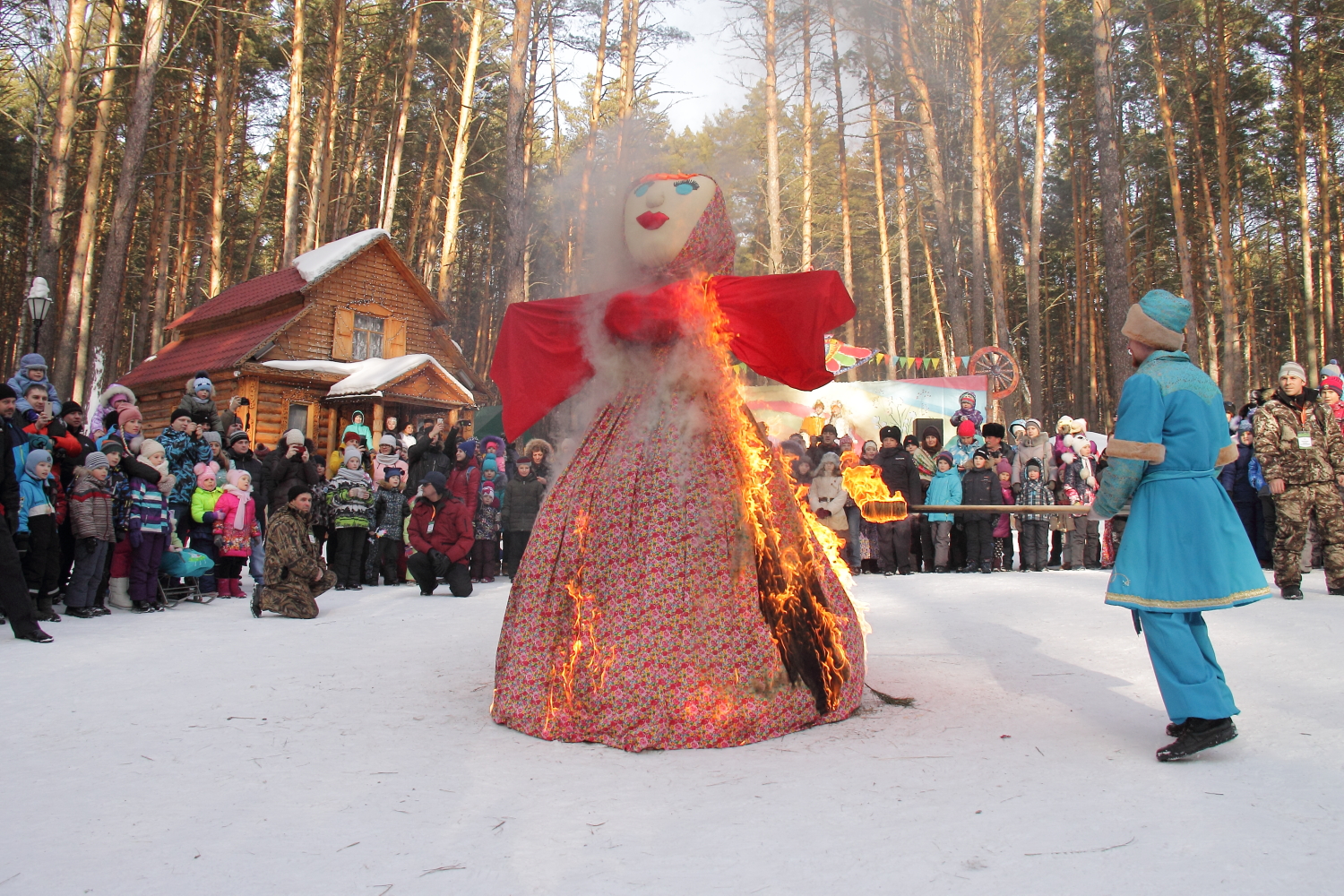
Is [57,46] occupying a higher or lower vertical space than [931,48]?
lower

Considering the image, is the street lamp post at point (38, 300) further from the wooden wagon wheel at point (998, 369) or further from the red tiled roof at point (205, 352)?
the wooden wagon wheel at point (998, 369)

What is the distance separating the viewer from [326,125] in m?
19.2

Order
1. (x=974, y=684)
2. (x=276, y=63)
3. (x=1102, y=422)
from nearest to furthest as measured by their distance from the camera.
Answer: (x=974, y=684) → (x=276, y=63) → (x=1102, y=422)

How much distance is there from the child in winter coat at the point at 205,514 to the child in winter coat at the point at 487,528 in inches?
102

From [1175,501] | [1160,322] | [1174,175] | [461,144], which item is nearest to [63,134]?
[461,144]

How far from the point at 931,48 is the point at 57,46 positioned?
15.9m

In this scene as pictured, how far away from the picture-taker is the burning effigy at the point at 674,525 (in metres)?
3.43

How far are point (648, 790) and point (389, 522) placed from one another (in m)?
7.32

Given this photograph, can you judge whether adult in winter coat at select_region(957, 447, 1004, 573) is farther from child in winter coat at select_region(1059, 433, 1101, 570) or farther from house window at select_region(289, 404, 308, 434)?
house window at select_region(289, 404, 308, 434)

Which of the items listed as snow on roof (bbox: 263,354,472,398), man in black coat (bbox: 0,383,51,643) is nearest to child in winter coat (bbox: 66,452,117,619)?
man in black coat (bbox: 0,383,51,643)

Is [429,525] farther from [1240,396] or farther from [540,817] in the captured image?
[1240,396]

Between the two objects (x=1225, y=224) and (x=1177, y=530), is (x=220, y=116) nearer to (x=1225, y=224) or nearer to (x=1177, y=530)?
(x=1177, y=530)

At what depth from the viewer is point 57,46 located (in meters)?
14.6

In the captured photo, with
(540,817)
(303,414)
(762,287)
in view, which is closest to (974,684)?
(762,287)
